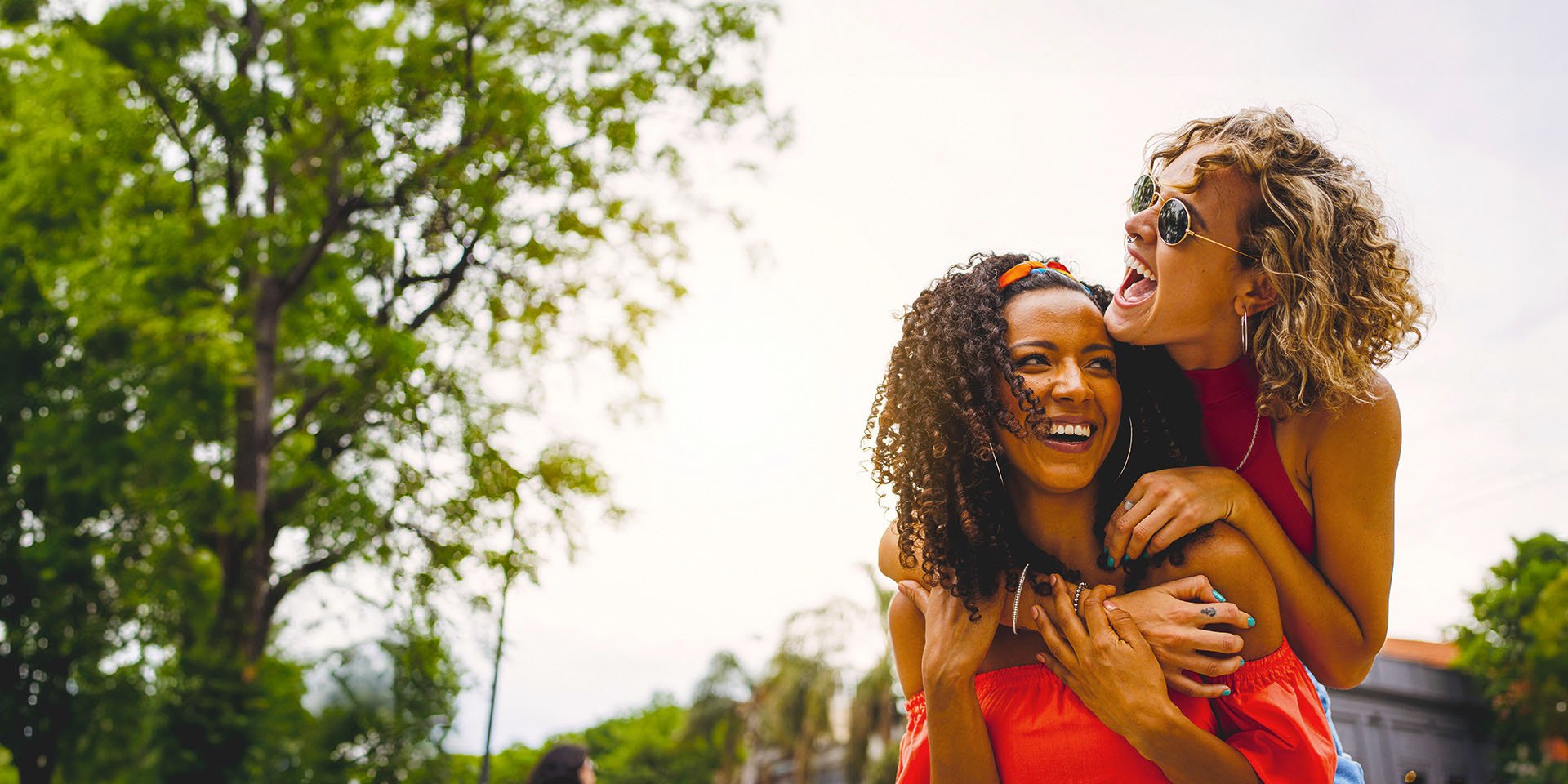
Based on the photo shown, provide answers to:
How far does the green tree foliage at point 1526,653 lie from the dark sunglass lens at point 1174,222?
30.7m

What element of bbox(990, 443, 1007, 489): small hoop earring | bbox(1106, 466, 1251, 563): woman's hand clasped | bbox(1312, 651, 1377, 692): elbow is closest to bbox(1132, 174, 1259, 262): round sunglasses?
bbox(1106, 466, 1251, 563): woman's hand clasped

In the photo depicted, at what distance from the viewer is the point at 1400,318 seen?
9.02 feet

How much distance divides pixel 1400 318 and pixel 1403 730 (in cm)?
3477

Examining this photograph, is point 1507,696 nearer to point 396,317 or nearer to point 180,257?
point 396,317

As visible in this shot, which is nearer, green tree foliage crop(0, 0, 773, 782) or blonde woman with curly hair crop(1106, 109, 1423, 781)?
blonde woman with curly hair crop(1106, 109, 1423, 781)

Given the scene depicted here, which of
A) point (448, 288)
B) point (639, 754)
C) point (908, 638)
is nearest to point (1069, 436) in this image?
point (908, 638)

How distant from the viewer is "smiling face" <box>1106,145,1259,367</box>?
2.77m

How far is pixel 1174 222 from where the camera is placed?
2.79 metres

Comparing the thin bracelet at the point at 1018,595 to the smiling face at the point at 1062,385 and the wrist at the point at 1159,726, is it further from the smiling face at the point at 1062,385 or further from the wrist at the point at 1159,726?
the wrist at the point at 1159,726

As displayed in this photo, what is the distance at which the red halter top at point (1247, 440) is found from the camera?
283cm

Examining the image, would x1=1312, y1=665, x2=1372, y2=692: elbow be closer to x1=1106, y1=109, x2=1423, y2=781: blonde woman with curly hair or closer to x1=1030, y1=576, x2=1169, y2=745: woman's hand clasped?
x1=1106, y1=109, x2=1423, y2=781: blonde woman with curly hair

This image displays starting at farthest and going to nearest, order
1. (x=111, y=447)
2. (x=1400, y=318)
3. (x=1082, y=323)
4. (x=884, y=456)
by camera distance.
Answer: (x=111, y=447) < (x=884, y=456) < (x=1082, y=323) < (x=1400, y=318)

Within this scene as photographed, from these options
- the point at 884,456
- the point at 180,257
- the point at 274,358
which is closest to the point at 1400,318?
the point at 884,456

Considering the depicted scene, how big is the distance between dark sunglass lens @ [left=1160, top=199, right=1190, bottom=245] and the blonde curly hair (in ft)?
0.22
